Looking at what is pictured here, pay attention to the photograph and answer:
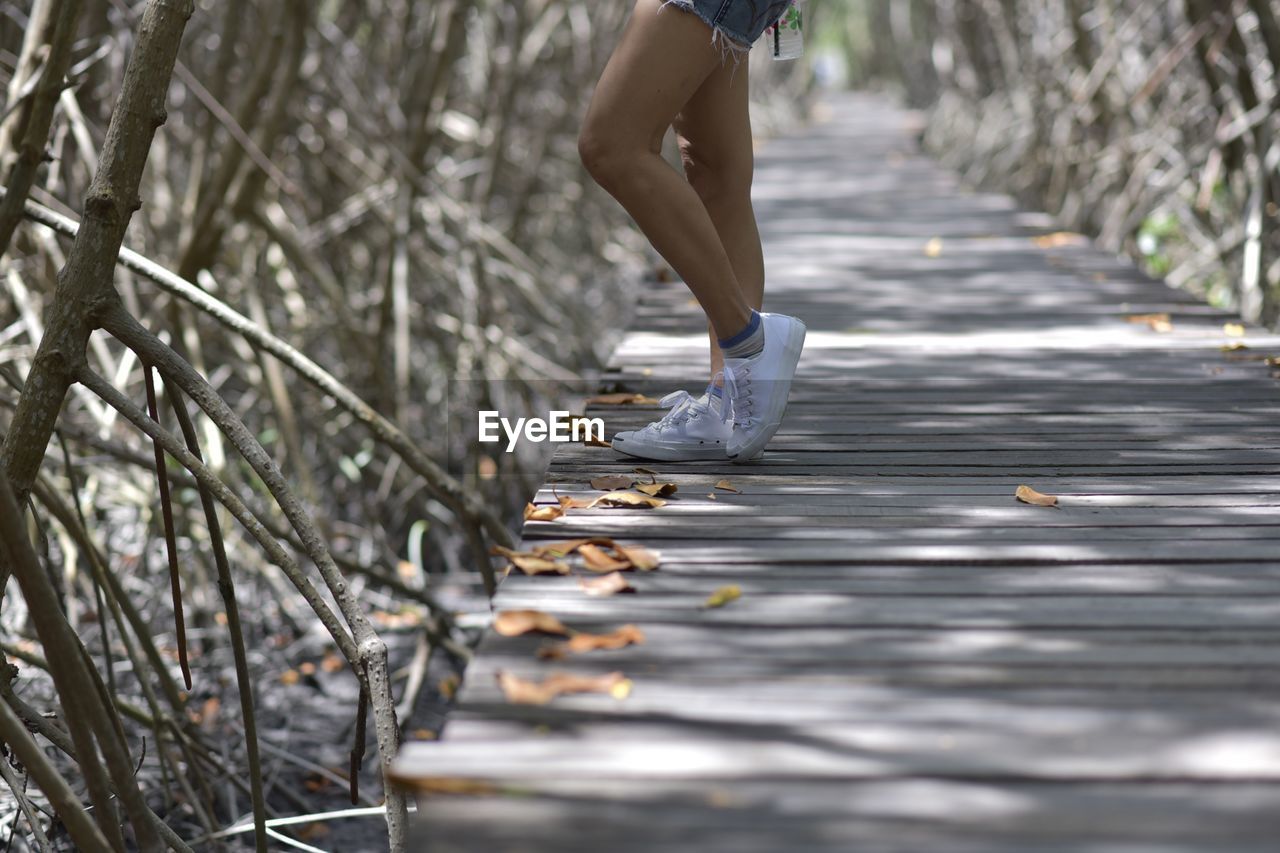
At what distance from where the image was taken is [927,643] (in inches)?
63.4

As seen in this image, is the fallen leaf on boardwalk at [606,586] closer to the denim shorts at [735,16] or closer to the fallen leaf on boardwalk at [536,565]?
the fallen leaf on boardwalk at [536,565]

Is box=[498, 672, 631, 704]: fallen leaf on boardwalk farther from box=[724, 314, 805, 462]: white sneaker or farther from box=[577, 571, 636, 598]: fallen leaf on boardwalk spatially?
box=[724, 314, 805, 462]: white sneaker

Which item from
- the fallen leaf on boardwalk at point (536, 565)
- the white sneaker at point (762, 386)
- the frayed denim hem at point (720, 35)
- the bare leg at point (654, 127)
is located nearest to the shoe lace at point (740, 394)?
the white sneaker at point (762, 386)

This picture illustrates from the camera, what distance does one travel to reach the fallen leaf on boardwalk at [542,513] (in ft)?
6.84

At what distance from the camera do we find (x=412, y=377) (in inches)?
243

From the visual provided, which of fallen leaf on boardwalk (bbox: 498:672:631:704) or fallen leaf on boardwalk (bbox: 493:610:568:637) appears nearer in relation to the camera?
fallen leaf on boardwalk (bbox: 498:672:631:704)

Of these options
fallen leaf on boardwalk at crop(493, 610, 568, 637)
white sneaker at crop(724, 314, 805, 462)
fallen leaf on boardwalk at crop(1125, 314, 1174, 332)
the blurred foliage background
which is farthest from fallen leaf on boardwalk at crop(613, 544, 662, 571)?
the blurred foliage background

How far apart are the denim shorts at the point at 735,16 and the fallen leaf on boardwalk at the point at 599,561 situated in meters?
0.83

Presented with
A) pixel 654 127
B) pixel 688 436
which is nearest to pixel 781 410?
pixel 688 436

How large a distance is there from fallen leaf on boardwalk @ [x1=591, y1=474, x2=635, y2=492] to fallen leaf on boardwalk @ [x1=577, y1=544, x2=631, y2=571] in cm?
38

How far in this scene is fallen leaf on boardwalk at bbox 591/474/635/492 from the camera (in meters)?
2.29

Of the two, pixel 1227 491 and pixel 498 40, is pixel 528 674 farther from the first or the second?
pixel 498 40

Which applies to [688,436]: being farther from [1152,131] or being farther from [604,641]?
[1152,131]

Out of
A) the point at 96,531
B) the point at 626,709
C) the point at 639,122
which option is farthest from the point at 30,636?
the point at 626,709
